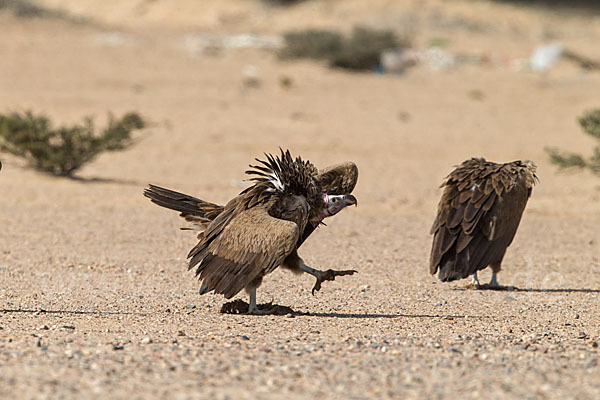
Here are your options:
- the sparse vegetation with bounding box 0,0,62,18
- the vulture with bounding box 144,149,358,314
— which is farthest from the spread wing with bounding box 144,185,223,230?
the sparse vegetation with bounding box 0,0,62,18

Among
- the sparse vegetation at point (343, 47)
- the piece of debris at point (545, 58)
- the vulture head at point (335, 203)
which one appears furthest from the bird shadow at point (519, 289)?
the piece of debris at point (545, 58)

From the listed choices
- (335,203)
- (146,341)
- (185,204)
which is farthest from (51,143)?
(146,341)

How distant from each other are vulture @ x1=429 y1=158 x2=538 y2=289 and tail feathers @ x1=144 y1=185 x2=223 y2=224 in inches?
86.5

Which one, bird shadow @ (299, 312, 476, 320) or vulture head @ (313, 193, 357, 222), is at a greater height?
vulture head @ (313, 193, 357, 222)

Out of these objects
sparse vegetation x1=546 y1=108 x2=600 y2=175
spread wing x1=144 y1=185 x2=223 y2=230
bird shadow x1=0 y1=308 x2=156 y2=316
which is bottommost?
bird shadow x1=0 y1=308 x2=156 y2=316

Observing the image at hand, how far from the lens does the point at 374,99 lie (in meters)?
27.2

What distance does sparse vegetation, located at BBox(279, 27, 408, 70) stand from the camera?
3145 centimetres

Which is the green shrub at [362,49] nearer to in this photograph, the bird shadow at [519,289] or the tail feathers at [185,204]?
the bird shadow at [519,289]

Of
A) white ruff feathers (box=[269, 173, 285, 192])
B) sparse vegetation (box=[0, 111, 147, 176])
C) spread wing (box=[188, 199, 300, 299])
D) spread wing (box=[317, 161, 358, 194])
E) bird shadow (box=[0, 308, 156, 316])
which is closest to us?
spread wing (box=[188, 199, 300, 299])

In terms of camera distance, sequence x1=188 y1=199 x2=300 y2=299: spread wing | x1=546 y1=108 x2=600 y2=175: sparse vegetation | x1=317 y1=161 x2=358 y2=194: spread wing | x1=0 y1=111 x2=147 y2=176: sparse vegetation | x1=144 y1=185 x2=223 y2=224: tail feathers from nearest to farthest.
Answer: x1=188 y1=199 x2=300 y2=299: spread wing, x1=144 y1=185 x2=223 y2=224: tail feathers, x1=317 y1=161 x2=358 y2=194: spread wing, x1=0 y1=111 x2=147 y2=176: sparse vegetation, x1=546 y1=108 x2=600 y2=175: sparse vegetation

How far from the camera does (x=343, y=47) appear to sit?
32062 millimetres

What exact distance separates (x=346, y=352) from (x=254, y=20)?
38.7 m

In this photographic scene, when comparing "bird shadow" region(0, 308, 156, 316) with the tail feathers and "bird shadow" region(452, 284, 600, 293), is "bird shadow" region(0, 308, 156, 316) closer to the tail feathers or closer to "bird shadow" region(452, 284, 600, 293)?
the tail feathers

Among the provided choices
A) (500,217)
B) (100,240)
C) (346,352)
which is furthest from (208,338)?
(100,240)
